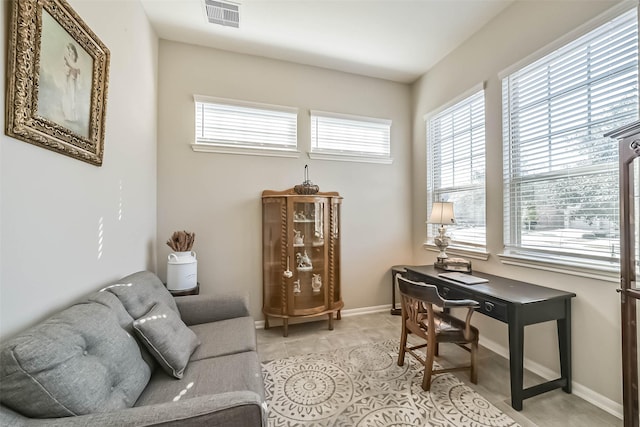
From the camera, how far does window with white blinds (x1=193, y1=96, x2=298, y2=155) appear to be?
3104mm

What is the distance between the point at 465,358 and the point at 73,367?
2798 millimetres

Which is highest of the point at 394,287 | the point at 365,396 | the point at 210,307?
the point at 210,307

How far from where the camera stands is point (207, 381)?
1.43 metres

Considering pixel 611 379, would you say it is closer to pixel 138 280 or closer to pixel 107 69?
pixel 138 280

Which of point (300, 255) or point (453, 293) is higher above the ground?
point (300, 255)

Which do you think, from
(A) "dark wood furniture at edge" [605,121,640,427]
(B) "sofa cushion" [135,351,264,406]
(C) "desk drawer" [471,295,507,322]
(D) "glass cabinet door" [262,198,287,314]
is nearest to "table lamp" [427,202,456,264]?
(C) "desk drawer" [471,295,507,322]

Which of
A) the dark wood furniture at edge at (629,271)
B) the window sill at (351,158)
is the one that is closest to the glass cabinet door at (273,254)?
the window sill at (351,158)

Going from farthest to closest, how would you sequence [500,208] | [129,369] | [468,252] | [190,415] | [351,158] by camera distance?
1. [351,158]
2. [468,252]
3. [500,208]
4. [129,369]
5. [190,415]

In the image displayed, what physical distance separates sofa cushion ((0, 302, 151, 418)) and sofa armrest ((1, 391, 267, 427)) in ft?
0.22

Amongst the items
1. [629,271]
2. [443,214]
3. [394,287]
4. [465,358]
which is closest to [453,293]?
[465,358]

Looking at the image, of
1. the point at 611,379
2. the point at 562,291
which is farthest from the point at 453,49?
the point at 611,379

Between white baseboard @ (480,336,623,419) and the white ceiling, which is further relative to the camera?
the white ceiling

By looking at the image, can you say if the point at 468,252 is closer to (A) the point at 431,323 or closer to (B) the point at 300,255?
(A) the point at 431,323

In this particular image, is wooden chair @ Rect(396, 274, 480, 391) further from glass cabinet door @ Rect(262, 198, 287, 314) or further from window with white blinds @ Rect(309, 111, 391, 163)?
window with white blinds @ Rect(309, 111, 391, 163)
